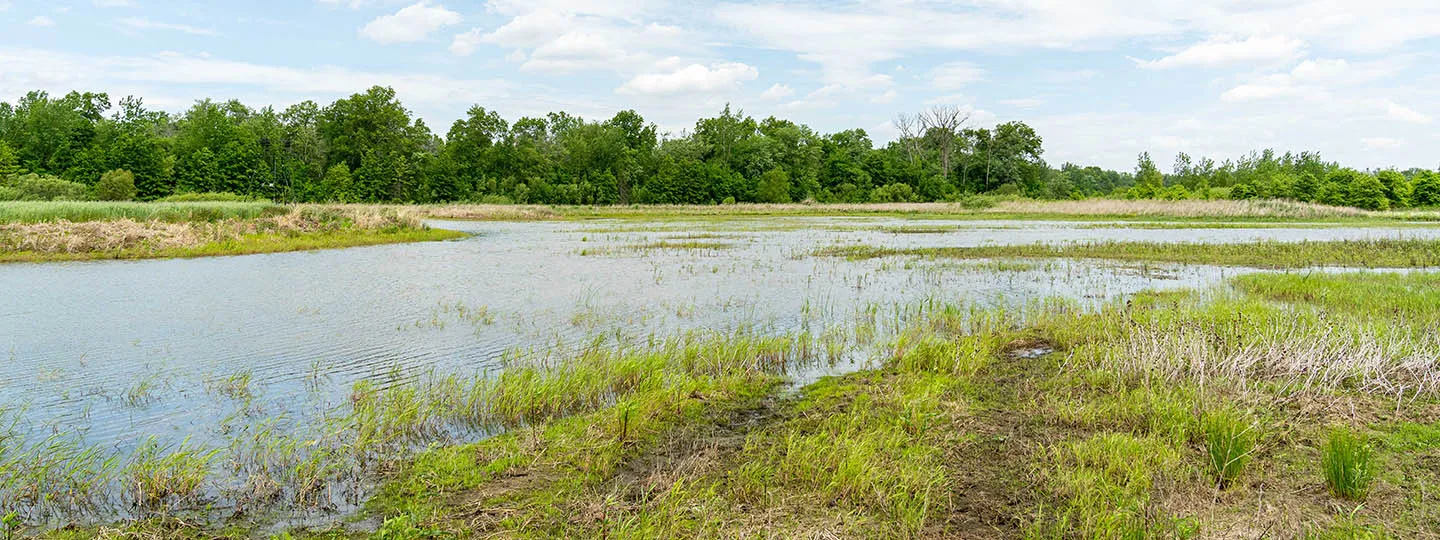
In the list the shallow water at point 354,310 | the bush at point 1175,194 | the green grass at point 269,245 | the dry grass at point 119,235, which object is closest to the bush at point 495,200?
the green grass at point 269,245

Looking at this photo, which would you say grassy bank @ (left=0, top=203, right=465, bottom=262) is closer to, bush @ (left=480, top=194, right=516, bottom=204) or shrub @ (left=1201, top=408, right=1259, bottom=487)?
shrub @ (left=1201, top=408, right=1259, bottom=487)

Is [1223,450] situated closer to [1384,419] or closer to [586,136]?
[1384,419]

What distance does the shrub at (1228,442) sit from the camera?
223 inches

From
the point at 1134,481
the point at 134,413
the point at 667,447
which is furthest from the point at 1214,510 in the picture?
the point at 134,413

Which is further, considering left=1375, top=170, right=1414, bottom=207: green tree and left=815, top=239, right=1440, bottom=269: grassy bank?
left=1375, top=170, right=1414, bottom=207: green tree

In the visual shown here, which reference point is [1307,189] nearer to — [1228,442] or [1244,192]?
[1244,192]

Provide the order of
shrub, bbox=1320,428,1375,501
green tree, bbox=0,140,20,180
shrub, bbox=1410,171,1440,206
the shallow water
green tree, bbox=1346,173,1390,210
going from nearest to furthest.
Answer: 1. shrub, bbox=1320,428,1375,501
2. the shallow water
3. green tree, bbox=1346,173,1390,210
4. shrub, bbox=1410,171,1440,206
5. green tree, bbox=0,140,20,180

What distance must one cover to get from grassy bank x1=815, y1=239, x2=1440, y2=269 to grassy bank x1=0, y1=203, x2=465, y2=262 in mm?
21271

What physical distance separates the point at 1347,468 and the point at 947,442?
2.74 m

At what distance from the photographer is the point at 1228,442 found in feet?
19.7

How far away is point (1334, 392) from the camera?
301 inches

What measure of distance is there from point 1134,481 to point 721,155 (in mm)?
108586

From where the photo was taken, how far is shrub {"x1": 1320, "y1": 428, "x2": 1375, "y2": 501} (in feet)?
17.4

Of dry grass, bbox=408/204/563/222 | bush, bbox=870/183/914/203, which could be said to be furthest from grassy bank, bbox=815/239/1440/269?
bush, bbox=870/183/914/203
